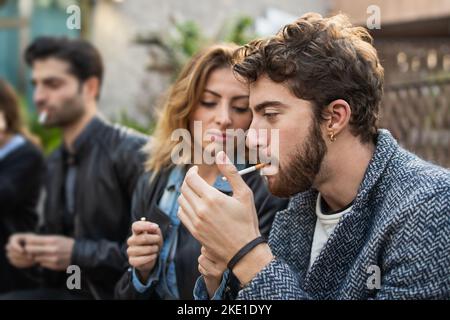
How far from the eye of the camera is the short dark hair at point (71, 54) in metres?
4.14

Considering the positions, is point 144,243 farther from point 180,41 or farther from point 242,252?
point 180,41

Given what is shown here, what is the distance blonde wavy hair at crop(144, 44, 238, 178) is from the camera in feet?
8.89

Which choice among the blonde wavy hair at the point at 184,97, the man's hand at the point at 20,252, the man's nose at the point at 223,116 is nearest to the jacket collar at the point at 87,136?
the man's hand at the point at 20,252

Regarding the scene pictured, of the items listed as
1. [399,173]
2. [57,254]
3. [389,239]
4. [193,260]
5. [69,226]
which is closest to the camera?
[389,239]

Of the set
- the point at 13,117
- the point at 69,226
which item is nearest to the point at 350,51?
the point at 69,226

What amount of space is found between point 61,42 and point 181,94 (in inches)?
67.3

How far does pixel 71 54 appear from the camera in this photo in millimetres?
4148

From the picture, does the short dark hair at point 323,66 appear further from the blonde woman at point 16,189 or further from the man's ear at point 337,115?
the blonde woman at point 16,189

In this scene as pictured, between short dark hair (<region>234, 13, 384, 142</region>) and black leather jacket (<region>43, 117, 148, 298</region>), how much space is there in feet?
4.59

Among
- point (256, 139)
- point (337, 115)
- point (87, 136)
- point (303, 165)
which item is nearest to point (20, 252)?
point (87, 136)

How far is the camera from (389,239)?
6.11 feet

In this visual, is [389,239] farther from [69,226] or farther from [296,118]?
[69,226]

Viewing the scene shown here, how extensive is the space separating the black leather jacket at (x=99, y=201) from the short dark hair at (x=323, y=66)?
4.59 feet

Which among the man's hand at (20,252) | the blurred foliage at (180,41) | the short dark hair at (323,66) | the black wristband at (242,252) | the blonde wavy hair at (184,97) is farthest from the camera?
the blurred foliage at (180,41)
